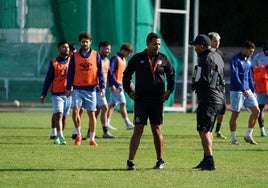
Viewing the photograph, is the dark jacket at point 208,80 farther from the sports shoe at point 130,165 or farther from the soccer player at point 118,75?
the soccer player at point 118,75

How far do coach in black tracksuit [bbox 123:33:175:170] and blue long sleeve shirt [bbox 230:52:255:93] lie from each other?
4.97 meters

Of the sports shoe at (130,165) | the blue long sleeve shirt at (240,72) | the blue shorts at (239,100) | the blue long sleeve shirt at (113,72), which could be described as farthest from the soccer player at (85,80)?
the sports shoe at (130,165)

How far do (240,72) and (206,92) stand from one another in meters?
5.12

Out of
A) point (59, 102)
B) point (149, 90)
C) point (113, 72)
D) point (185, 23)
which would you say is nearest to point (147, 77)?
point (149, 90)

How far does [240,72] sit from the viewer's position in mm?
19516

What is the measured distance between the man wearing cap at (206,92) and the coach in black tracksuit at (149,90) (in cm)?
51

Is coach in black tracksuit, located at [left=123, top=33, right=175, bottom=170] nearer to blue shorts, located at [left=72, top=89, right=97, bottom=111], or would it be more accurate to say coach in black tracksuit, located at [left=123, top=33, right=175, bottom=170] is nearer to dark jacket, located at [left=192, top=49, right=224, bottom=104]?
dark jacket, located at [left=192, top=49, right=224, bottom=104]

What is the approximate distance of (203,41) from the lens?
1453 cm

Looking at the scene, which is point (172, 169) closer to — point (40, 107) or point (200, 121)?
point (200, 121)

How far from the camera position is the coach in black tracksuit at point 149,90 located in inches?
572

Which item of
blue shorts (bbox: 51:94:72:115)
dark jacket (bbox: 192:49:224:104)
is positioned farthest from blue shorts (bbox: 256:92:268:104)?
dark jacket (bbox: 192:49:224:104)

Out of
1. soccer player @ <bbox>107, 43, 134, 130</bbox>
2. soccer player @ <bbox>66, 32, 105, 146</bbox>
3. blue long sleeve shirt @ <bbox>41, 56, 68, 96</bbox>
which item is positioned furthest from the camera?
soccer player @ <bbox>107, 43, 134, 130</bbox>

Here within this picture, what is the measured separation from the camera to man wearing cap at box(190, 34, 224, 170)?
47.4ft

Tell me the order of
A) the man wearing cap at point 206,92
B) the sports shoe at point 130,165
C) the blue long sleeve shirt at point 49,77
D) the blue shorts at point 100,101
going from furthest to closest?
the blue shorts at point 100,101 < the blue long sleeve shirt at point 49,77 < the man wearing cap at point 206,92 < the sports shoe at point 130,165
